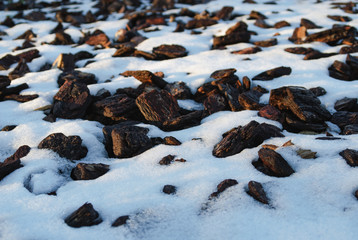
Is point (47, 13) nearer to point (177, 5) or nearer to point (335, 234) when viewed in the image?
point (177, 5)

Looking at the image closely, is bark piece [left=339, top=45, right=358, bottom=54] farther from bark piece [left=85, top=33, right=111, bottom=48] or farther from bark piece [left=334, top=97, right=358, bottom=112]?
bark piece [left=85, top=33, right=111, bottom=48]

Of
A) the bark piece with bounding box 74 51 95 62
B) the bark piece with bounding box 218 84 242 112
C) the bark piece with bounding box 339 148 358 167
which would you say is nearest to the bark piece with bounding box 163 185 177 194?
the bark piece with bounding box 339 148 358 167

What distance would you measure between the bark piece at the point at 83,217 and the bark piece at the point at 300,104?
14.5 feet

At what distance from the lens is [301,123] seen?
555 cm

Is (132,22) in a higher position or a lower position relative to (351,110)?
higher

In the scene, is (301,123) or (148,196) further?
(301,123)

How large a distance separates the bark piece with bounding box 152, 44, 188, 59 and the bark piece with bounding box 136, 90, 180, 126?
3148mm

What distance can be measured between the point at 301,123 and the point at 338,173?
1.93 metres

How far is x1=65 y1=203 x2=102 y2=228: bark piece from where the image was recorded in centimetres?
316

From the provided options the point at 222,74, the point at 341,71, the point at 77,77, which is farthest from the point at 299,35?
the point at 77,77

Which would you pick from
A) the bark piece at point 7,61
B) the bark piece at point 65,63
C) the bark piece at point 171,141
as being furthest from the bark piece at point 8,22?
the bark piece at point 171,141

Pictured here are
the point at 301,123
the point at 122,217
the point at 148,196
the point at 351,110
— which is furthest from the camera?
the point at 351,110

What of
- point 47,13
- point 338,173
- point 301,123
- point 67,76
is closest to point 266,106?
point 301,123

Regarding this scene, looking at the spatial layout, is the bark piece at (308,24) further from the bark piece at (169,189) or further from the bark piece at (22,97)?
the bark piece at (22,97)
